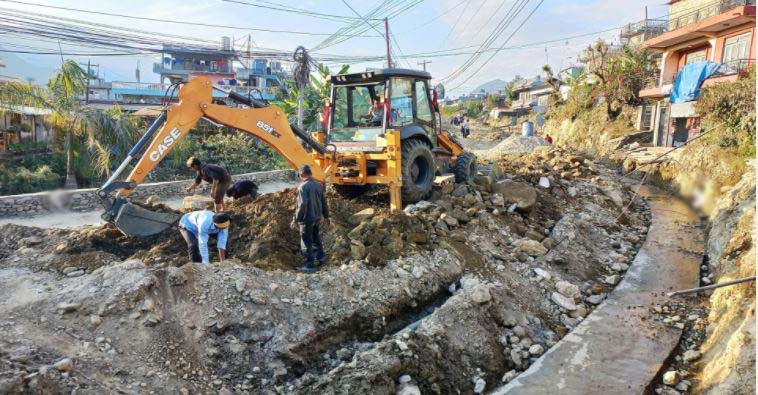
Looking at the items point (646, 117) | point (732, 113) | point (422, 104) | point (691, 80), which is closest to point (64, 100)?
point (422, 104)

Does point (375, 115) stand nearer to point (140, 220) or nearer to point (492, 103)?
point (140, 220)

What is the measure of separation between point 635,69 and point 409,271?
74.4 feet

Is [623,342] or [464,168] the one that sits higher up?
[464,168]

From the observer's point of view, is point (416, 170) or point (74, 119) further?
point (74, 119)

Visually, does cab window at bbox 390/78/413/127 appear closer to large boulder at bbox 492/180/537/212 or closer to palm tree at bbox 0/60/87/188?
large boulder at bbox 492/180/537/212

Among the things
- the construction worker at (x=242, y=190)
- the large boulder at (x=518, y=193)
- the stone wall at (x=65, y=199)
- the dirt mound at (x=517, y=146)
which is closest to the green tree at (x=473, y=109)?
the dirt mound at (x=517, y=146)

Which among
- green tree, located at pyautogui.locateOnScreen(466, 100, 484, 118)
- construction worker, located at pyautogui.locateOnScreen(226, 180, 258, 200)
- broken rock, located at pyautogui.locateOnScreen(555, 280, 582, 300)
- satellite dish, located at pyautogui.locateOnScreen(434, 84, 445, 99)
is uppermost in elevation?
green tree, located at pyautogui.locateOnScreen(466, 100, 484, 118)

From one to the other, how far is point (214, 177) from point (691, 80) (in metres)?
18.1

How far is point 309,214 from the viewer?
6.11 meters

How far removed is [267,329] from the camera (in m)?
4.82

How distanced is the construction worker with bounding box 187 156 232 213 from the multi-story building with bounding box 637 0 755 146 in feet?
55.6

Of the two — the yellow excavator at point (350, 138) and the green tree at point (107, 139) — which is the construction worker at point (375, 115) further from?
the green tree at point (107, 139)

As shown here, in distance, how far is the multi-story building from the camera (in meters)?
17.5

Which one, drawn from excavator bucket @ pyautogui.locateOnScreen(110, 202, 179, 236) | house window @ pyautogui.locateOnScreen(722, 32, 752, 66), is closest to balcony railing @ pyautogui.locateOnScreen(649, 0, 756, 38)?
house window @ pyautogui.locateOnScreen(722, 32, 752, 66)
